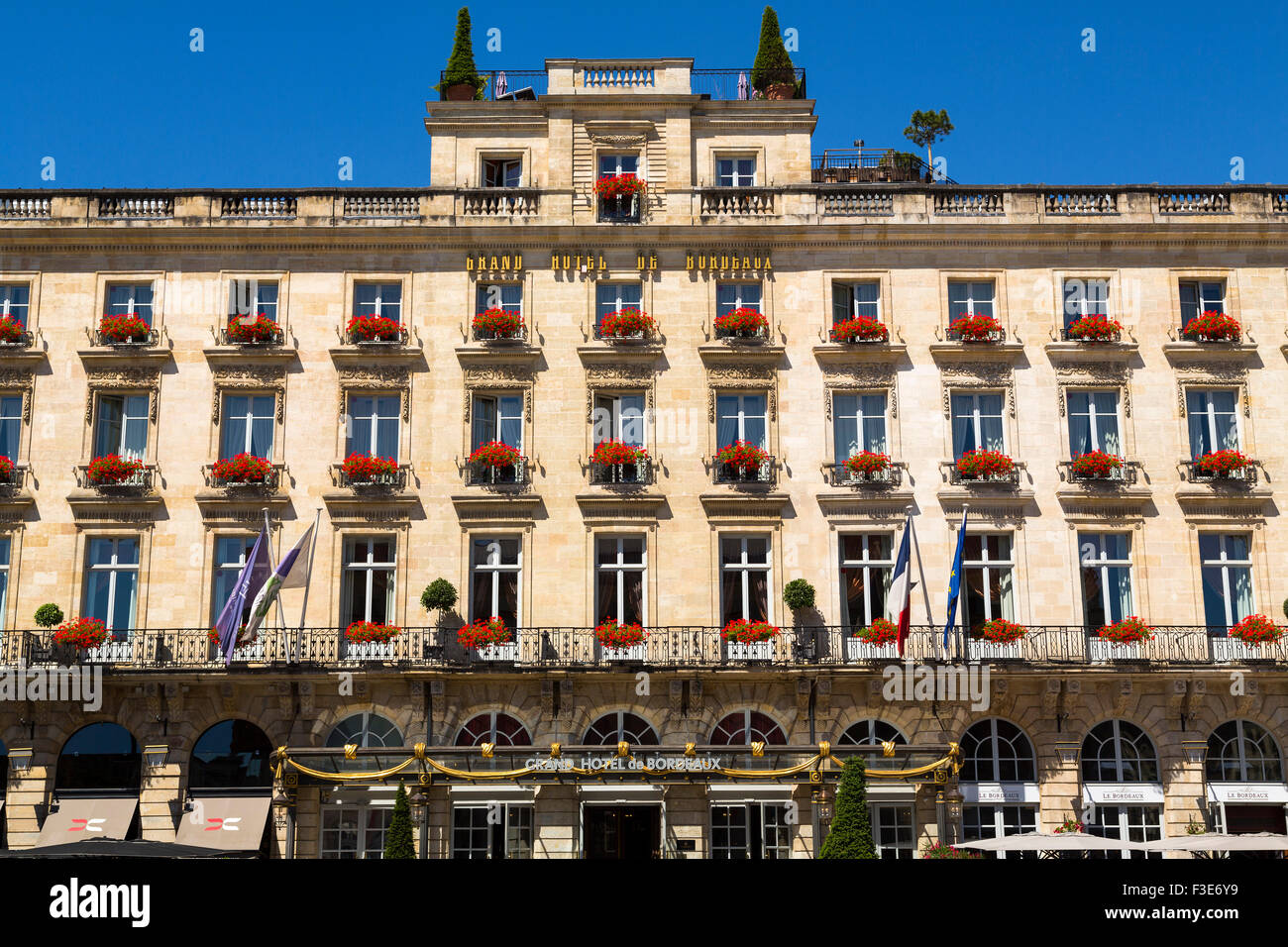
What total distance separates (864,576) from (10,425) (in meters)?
21.3

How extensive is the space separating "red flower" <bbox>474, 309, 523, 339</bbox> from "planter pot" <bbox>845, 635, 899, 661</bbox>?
11.1 m

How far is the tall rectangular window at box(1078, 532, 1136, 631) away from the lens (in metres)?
31.2

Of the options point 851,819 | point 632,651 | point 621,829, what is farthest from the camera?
point 632,651

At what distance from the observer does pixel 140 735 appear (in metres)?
30.1

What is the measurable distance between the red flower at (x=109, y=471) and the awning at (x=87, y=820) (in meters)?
7.47

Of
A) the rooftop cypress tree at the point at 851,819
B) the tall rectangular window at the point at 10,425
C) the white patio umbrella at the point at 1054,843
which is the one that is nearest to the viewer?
the white patio umbrella at the point at 1054,843

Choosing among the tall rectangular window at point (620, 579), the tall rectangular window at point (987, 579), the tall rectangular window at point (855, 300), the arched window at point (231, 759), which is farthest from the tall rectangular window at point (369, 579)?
the tall rectangular window at point (987, 579)

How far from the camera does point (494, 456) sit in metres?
31.5

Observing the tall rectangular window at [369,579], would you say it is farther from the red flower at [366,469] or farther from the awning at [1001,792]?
the awning at [1001,792]

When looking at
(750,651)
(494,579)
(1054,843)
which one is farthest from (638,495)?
(1054,843)

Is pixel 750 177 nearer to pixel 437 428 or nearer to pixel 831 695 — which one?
pixel 437 428

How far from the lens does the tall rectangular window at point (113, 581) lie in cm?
3128

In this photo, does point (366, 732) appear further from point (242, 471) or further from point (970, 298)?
point (970, 298)
